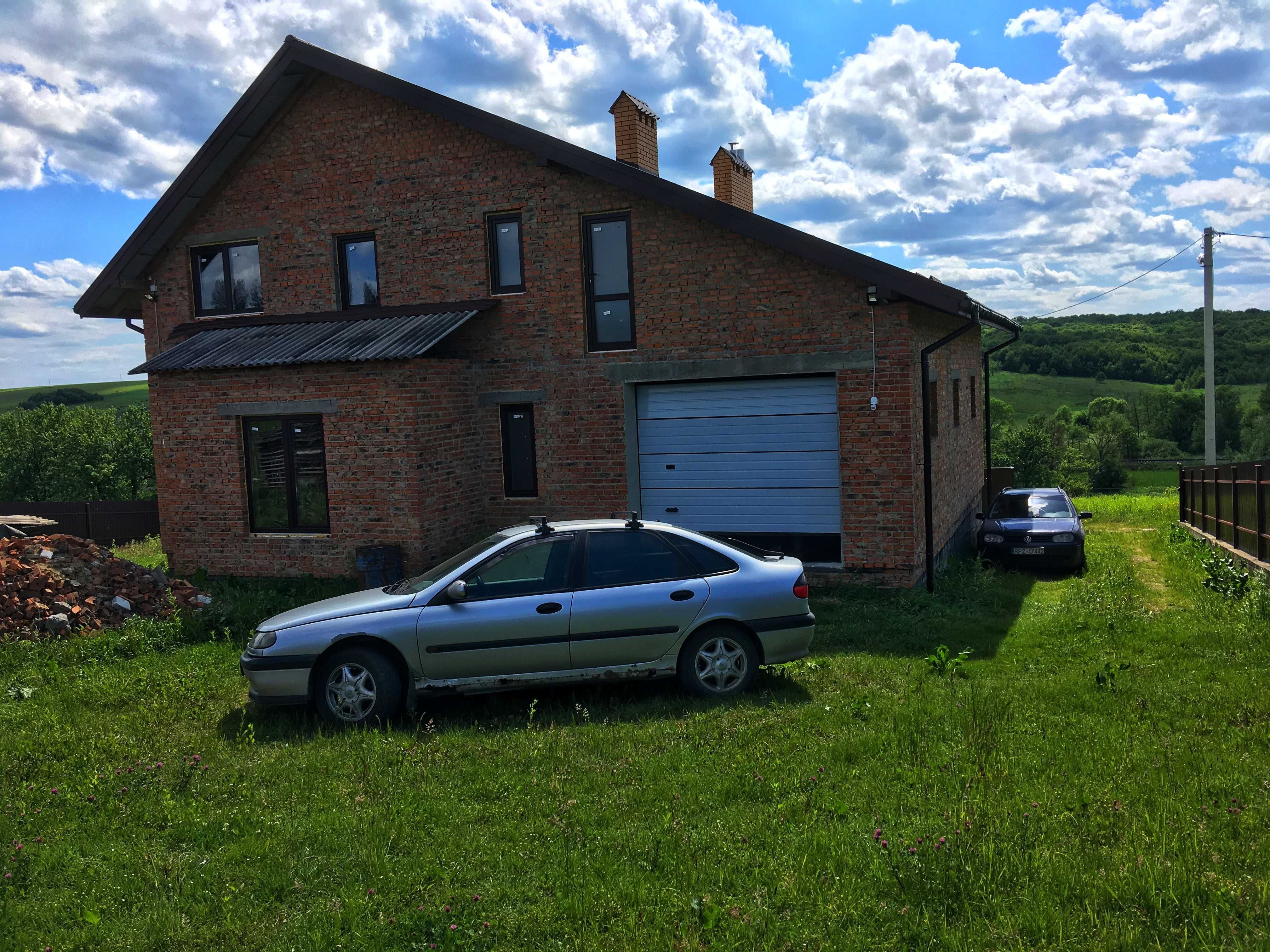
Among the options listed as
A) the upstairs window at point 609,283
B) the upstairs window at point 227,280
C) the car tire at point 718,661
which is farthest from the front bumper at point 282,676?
the upstairs window at point 227,280

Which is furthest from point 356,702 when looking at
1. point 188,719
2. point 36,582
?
point 36,582

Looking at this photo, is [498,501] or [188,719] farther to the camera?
[498,501]

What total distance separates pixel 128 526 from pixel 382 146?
20.2 metres

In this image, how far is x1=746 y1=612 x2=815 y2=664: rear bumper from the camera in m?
7.58

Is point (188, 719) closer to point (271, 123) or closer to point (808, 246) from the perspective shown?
point (808, 246)

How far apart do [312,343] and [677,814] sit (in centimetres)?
1045

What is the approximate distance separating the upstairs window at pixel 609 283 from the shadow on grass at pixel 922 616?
15.1 ft

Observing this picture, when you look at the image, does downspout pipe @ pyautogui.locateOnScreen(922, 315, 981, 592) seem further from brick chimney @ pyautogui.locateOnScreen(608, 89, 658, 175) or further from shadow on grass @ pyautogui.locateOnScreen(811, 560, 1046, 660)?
brick chimney @ pyautogui.locateOnScreen(608, 89, 658, 175)

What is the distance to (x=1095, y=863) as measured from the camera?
445 cm

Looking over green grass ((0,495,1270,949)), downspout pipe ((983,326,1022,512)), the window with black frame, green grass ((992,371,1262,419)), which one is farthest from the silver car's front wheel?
green grass ((992,371,1262,419))

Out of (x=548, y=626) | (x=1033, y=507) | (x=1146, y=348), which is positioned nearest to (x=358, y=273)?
(x=548, y=626)

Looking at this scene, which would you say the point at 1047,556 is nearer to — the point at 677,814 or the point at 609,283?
the point at 609,283

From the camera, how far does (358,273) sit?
1482 cm

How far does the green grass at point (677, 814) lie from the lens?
4176 mm
